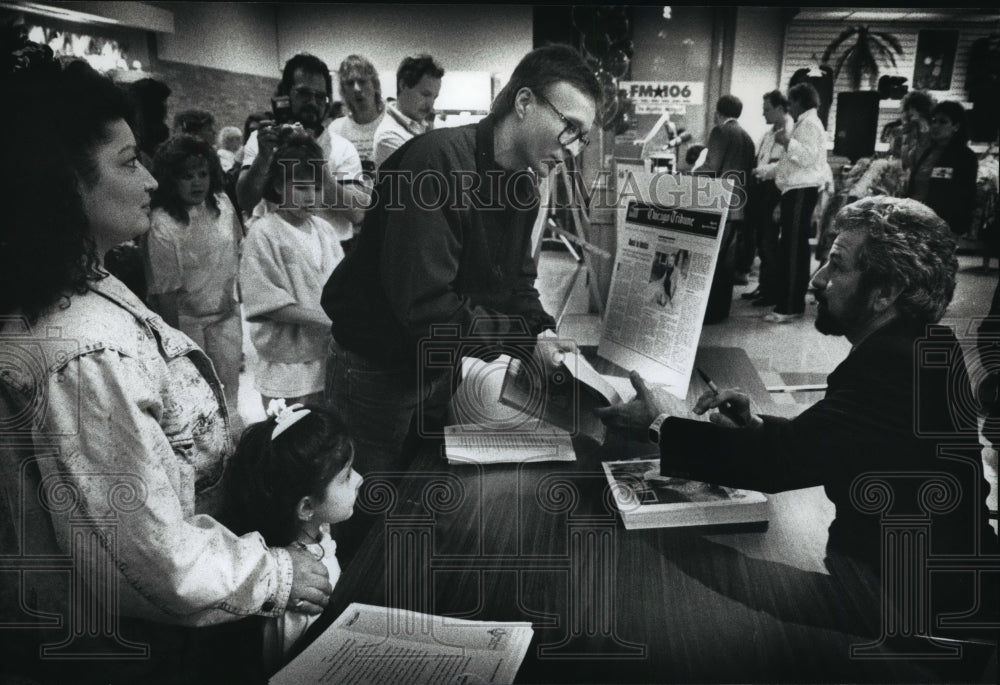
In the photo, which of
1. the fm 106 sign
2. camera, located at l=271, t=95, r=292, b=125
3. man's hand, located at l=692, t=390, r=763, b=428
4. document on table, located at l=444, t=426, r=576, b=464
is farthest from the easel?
camera, located at l=271, t=95, r=292, b=125

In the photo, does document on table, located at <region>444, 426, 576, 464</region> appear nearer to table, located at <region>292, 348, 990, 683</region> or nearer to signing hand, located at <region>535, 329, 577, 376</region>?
table, located at <region>292, 348, 990, 683</region>

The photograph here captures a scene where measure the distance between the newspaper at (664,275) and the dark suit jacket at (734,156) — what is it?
0.10 metres

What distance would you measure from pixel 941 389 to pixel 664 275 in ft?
2.30

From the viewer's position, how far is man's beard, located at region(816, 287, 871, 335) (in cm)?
127

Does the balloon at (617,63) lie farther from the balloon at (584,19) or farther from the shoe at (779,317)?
the shoe at (779,317)

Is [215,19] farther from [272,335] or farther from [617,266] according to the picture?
[617,266]

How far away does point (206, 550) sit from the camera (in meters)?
0.99

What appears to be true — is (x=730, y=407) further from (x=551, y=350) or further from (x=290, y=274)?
(x=290, y=274)

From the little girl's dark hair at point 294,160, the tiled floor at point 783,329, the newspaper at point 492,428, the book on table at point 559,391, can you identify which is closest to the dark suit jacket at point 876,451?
the tiled floor at point 783,329

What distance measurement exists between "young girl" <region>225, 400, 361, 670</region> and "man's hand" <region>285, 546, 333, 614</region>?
4 centimetres

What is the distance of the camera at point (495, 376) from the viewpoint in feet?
5.02

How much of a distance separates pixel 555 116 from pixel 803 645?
1.01 m

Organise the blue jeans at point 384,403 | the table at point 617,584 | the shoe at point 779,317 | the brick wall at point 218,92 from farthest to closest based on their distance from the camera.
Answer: the shoe at point 779,317, the blue jeans at point 384,403, the brick wall at point 218,92, the table at point 617,584

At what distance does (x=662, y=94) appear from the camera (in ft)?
4.98
